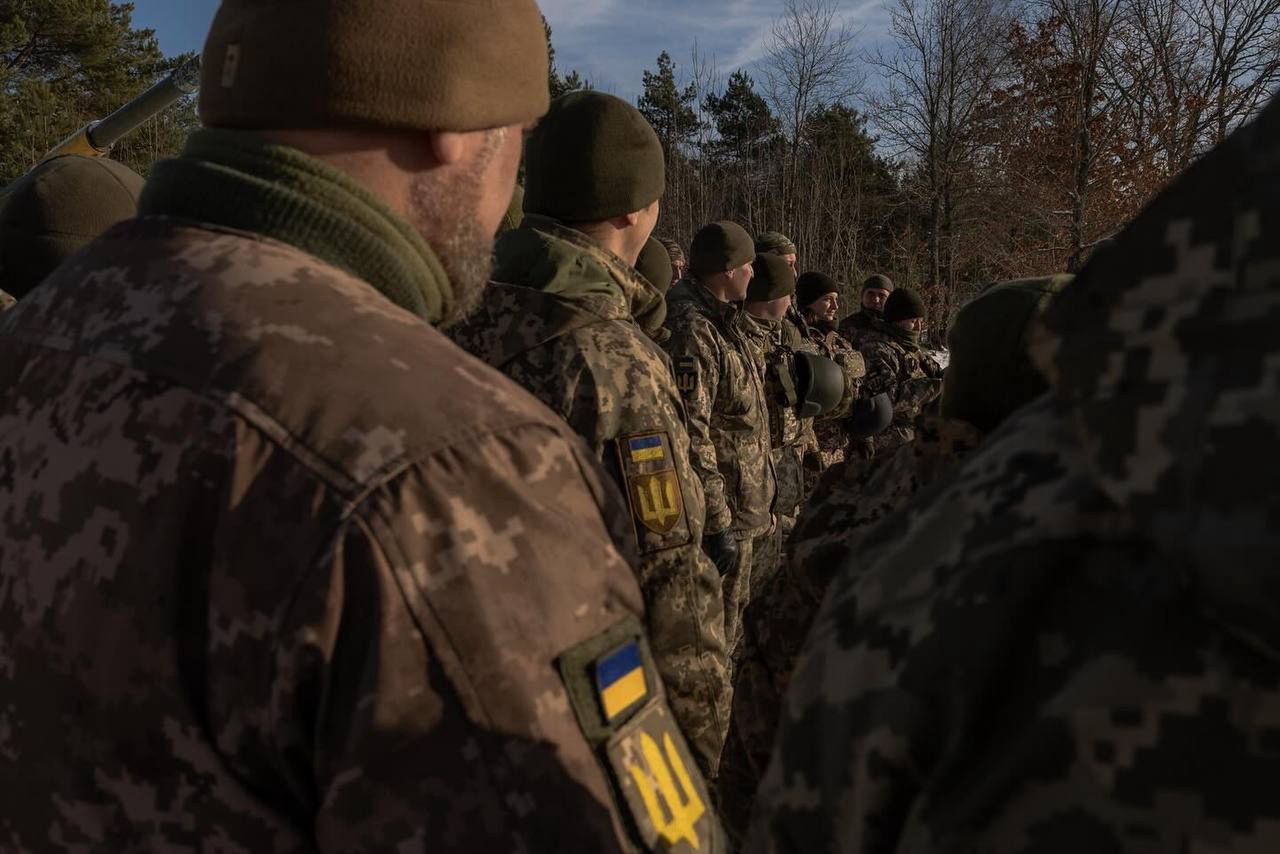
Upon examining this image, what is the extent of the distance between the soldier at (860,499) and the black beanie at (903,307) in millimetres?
6609

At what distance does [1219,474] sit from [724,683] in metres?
2.22

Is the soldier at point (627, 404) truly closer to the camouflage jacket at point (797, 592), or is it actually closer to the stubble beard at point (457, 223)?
the camouflage jacket at point (797, 592)

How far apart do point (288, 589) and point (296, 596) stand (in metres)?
0.01

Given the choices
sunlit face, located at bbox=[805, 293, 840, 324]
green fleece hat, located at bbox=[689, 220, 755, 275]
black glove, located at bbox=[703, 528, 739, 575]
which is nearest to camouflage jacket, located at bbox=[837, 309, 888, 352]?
sunlit face, located at bbox=[805, 293, 840, 324]

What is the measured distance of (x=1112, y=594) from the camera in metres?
0.68

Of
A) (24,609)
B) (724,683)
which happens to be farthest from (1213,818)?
(724,683)

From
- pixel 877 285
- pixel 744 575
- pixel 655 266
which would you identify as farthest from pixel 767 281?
pixel 877 285

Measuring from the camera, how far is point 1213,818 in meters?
0.65

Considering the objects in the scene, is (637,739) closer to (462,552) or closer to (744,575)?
(462,552)

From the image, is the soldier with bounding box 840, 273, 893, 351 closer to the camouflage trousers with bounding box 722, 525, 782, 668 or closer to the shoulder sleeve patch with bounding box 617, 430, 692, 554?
the camouflage trousers with bounding box 722, 525, 782, 668

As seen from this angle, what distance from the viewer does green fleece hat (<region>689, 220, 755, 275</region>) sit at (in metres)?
5.93

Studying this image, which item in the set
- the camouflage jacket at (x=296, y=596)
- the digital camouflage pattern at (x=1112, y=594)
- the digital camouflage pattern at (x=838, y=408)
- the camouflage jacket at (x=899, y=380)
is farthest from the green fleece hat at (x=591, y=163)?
the camouflage jacket at (x=899, y=380)

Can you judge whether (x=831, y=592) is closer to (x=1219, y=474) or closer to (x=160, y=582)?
(x=1219, y=474)

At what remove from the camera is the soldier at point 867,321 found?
8781 millimetres
